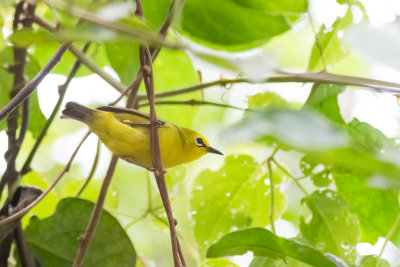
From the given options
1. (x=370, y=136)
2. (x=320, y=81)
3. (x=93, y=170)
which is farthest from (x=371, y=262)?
(x=93, y=170)

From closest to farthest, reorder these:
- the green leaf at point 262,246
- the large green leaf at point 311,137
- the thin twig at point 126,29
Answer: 1. the large green leaf at point 311,137
2. the thin twig at point 126,29
3. the green leaf at point 262,246

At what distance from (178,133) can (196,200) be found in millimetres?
216

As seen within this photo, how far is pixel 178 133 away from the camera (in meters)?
1.30

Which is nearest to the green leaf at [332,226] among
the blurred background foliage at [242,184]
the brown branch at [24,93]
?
the blurred background foliage at [242,184]

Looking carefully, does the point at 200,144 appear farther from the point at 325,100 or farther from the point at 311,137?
the point at 311,137

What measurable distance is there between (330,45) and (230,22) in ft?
0.70

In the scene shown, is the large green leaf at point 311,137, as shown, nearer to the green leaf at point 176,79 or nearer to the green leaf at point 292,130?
the green leaf at point 292,130

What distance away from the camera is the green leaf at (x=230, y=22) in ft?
3.68

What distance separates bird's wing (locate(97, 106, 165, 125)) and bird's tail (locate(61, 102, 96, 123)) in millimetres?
28

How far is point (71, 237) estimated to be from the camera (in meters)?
1.09

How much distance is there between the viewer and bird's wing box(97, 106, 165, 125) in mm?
1124

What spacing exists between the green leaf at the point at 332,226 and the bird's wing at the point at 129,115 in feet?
1.21

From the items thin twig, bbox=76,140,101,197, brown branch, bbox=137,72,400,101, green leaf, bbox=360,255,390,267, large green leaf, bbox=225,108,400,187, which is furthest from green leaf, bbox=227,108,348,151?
thin twig, bbox=76,140,101,197

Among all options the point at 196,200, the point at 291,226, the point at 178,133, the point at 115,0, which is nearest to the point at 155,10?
the point at 115,0
